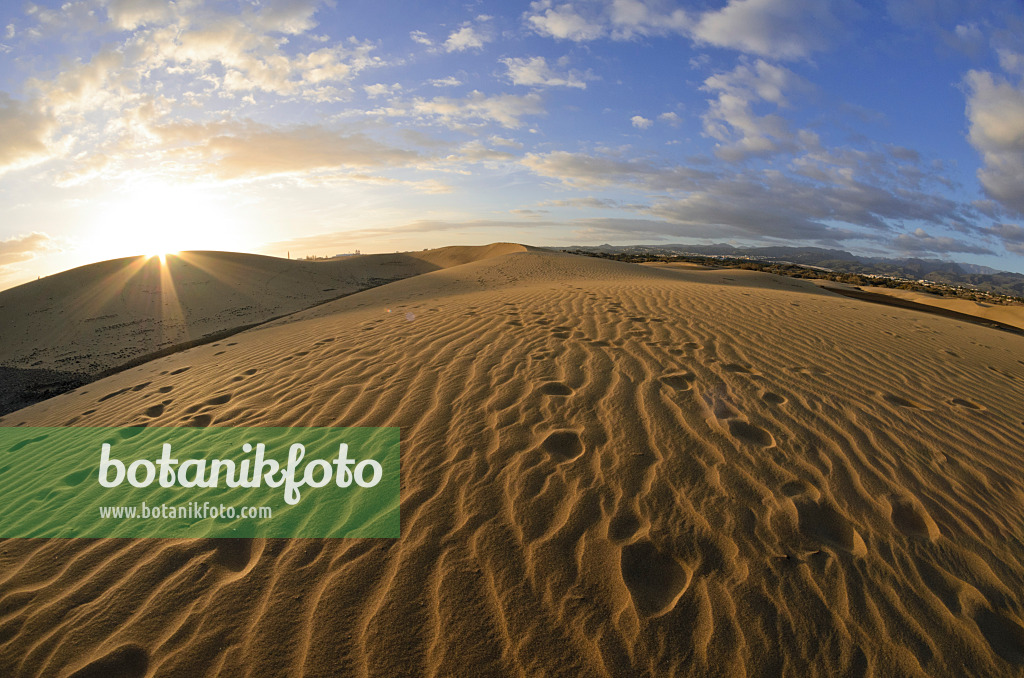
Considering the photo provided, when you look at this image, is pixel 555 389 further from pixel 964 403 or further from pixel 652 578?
pixel 964 403

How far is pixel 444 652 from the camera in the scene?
2014 mm

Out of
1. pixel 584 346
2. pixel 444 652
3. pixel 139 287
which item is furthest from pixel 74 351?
pixel 444 652

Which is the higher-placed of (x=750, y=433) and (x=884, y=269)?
(x=884, y=269)

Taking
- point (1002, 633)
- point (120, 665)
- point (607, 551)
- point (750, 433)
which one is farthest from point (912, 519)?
point (120, 665)

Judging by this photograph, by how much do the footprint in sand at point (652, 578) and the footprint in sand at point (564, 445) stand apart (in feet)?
3.00

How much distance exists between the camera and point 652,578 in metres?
2.37

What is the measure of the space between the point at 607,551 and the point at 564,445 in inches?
43.1

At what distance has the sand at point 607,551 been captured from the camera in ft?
6.72

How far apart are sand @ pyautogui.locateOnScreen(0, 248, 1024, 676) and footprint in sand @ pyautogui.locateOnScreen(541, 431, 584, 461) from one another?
3cm

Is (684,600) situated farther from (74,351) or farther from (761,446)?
(74,351)

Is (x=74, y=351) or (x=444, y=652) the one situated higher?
(x=444, y=652)

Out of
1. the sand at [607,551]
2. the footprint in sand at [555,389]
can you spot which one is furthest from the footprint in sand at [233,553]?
the footprint in sand at [555,389]

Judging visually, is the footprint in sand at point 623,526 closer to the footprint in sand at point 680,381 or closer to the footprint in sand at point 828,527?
the footprint in sand at point 828,527

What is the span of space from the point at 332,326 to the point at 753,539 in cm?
800
